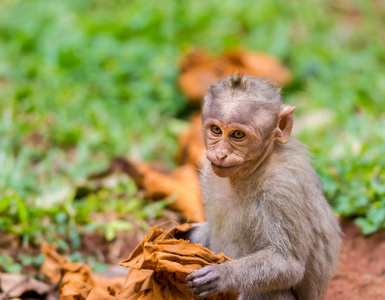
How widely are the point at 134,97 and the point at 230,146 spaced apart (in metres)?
5.51

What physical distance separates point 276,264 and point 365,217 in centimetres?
226

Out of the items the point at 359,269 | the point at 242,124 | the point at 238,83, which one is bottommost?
the point at 359,269

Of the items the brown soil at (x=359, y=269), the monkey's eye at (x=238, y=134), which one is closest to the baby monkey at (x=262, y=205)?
the monkey's eye at (x=238, y=134)

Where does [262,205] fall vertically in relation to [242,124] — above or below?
below

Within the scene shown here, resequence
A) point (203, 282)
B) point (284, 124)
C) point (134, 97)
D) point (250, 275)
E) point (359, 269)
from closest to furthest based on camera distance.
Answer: point (203, 282) → point (250, 275) → point (284, 124) → point (359, 269) → point (134, 97)

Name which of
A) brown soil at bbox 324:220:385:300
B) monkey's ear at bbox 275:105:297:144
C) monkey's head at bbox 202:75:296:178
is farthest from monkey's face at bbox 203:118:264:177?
brown soil at bbox 324:220:385:300

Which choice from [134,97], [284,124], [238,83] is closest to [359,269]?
[284,124]

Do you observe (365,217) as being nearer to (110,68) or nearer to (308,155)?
(308,155)

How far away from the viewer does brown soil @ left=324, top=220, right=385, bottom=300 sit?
4.73 meters

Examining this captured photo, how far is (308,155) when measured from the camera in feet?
14.1

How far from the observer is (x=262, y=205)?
387 cm

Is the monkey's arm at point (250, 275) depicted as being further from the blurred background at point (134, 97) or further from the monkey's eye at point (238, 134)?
the blurred background at point (134, 97)

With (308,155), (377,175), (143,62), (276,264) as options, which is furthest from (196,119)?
(276,264)

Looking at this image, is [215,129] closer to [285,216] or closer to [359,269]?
[285,216]
